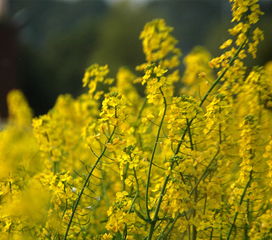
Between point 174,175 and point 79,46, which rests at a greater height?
point 79,46

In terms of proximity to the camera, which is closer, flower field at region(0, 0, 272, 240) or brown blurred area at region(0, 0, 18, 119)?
flower field at region(0, 0, 272, 240)

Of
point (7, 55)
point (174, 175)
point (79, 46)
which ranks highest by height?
point (79, 46)

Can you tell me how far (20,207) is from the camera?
3303 millimetres

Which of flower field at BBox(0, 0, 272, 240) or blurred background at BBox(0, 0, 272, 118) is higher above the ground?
blurred background at BBox(0, 0, 272, 118)

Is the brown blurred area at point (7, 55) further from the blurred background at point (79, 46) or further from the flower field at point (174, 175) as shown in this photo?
the flower field at point (174, 175)

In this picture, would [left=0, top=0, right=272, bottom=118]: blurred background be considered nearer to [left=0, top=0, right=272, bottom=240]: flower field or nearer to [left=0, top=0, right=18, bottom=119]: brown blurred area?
[left=0, top=0, right=18, bottom=119]: brown blurred area

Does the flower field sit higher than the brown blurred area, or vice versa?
the brown blurred area

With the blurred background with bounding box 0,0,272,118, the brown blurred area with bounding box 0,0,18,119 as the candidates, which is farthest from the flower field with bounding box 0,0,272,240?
the brown blurred area with bounding box 0,0,18,119

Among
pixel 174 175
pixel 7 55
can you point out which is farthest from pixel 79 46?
pixel 174 175

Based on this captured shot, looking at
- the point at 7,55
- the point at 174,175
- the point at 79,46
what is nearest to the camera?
the point at 174,175

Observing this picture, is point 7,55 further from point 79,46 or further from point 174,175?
point 174,175

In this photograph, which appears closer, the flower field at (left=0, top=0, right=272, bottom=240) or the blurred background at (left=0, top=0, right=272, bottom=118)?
the flower field at (left=0, top=0, right=272, bottom=240)

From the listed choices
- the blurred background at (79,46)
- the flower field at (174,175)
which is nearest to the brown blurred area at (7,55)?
the blurred background at (79,46)

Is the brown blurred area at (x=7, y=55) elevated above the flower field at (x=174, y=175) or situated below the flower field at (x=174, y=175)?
above
